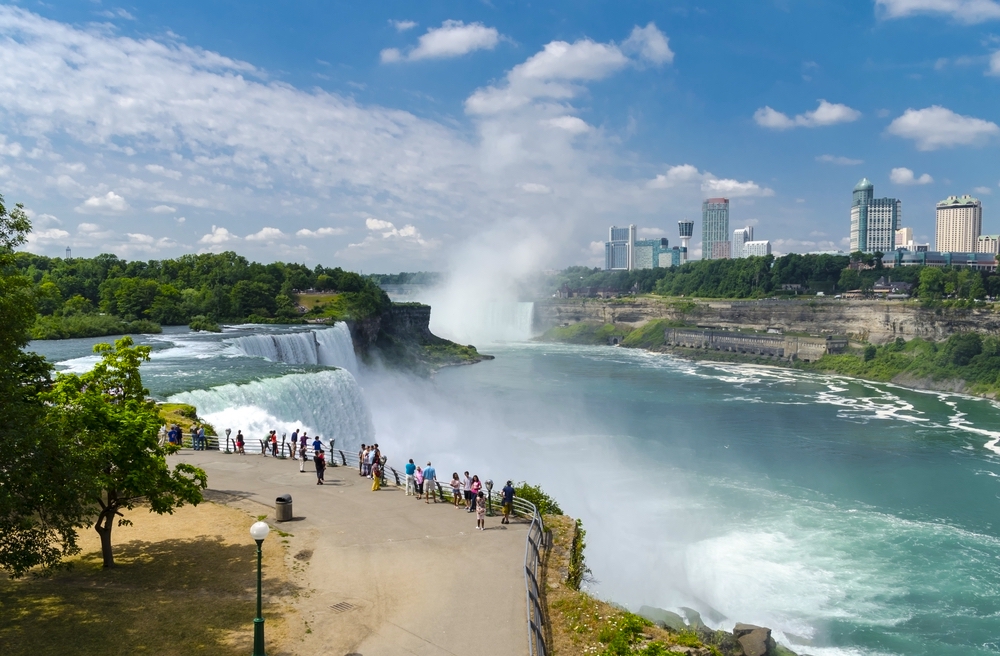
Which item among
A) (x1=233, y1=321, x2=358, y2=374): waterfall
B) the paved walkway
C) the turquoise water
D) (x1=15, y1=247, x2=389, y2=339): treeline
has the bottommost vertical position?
the turquoise water

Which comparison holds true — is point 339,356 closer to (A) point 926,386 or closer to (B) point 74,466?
(B) point 74,466

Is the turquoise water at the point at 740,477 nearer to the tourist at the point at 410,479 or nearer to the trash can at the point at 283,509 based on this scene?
the tourist at the point at 410,479

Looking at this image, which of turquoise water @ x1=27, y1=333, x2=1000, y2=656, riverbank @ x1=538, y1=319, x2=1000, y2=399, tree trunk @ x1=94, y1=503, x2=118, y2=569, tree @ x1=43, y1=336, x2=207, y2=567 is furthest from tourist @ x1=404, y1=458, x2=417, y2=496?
riverbank @ x1=538, y1=319, x2=1000, y2=399

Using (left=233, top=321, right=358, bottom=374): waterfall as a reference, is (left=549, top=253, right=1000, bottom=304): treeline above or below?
above

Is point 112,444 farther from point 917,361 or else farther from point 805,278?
point 805,278

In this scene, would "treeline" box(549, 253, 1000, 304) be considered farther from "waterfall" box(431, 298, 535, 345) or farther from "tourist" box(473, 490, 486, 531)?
"tourist" box(473, 490, 486, 531)

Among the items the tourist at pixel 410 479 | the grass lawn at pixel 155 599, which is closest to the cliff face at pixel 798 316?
the tourist at pixel 410 479
